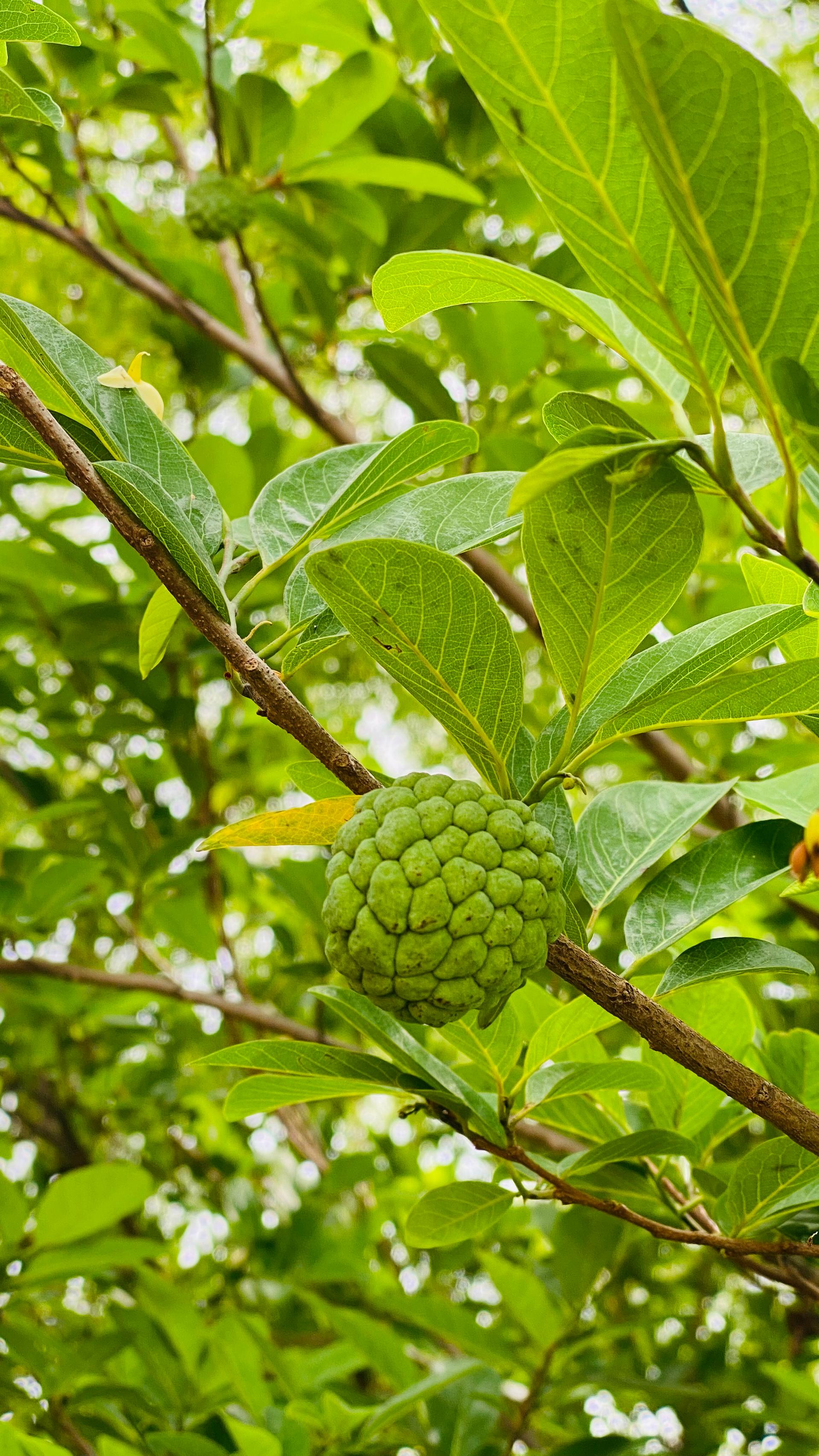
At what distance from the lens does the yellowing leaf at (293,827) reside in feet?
2.68

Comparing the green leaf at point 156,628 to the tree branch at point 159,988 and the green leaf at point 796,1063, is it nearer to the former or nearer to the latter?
the green leaf at point 796,1063

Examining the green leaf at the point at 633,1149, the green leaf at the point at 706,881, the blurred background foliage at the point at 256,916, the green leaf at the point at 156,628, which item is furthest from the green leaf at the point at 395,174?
the green leaf at the point at 633,1149

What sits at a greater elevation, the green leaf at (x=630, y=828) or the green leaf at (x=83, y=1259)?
the green leaf at (x=630, y=828)

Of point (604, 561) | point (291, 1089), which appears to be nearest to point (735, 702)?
point (604, 561)

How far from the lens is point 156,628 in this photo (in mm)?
955

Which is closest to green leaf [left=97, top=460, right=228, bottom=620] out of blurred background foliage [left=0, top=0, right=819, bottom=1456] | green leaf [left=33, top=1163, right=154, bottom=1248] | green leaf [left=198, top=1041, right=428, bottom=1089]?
green leaf [left=198, top=1041, right=428, bottom=1089]

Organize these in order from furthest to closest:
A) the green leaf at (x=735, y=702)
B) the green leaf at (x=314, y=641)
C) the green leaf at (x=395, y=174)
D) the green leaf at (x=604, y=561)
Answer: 1. the green leaf at (x=395, y=174)
2. the green leaf at (x=314, y=641)
3. the green leaf at (x=735, y=702)
4. the green leaf at (x=604, y=561)

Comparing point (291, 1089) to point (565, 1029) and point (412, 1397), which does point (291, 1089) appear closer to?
point (565, 1029)

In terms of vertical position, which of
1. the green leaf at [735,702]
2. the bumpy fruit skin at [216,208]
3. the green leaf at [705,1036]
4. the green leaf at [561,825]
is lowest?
the green leaf at [705,1036]

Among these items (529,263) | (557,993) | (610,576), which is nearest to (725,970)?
(610,576)

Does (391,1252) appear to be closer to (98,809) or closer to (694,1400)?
(694,1400)

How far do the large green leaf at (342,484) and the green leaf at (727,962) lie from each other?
0.43 metres

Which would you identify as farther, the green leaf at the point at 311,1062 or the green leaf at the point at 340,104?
the green leaf at the point at 340,104

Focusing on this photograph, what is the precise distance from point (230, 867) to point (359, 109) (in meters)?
1.50
